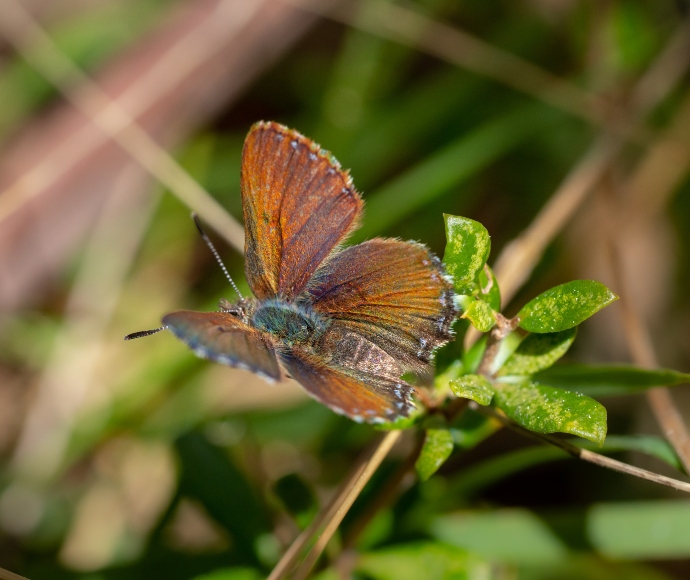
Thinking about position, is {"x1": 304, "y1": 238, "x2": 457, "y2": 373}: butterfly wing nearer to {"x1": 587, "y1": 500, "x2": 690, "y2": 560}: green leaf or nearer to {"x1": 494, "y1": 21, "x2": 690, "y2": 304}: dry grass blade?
{"x1": 494, "y1": 21, "x2": 690, "y2": 304}: dry grass blade

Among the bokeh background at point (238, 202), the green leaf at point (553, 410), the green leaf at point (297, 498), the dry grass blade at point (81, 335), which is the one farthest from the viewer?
the dry grass blade at point (81, 335)

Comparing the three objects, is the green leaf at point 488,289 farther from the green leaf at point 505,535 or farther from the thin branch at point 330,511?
the green leaf at point 505,535

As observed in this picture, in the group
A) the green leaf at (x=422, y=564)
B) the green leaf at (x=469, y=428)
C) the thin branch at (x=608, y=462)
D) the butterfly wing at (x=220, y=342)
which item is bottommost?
the green leaf at (x=422, y=564)

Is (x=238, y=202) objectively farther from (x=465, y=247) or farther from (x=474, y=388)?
(x=474, y=388)

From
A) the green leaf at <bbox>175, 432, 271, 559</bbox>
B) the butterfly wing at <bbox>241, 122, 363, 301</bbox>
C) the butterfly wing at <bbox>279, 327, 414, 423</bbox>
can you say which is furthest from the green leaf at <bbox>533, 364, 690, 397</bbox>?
the green leaf at <bbox>175, 432, 271, 559</bbox>

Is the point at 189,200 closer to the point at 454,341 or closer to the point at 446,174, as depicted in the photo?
the point at 446,174

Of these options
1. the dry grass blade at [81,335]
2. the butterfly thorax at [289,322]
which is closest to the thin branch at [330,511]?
the butterfly thorax at [289,322]
